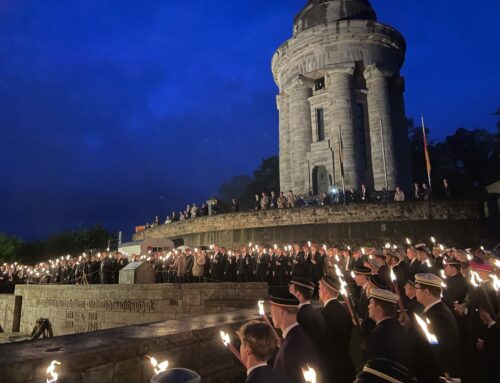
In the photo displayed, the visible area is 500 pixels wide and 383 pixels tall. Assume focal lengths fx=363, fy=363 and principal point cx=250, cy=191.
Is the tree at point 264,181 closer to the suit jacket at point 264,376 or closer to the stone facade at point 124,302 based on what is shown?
the stone facade at point 124,302

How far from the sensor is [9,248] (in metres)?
47.5

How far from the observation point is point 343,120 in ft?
102

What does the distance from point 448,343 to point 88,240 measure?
53854 millimetres

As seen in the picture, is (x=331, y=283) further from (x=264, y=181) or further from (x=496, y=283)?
(x=264, y=181)

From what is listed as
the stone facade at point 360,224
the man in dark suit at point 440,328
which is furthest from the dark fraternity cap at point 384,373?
the stone facade at point 360,224

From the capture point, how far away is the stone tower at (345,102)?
102 feet

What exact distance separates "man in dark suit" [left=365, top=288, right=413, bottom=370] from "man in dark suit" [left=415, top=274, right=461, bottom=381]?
48cm

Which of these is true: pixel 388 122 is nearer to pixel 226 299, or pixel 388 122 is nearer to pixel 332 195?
pixel 332 195

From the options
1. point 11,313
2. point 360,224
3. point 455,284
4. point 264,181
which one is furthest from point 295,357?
point 264,181

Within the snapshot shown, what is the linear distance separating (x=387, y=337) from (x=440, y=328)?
3.84 ft

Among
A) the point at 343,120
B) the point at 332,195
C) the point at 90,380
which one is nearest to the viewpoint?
the point at 90,380

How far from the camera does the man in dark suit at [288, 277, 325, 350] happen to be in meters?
3.89

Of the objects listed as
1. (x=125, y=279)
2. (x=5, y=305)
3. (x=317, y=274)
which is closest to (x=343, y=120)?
(x=317, y=274)

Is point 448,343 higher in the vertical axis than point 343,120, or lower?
lower
